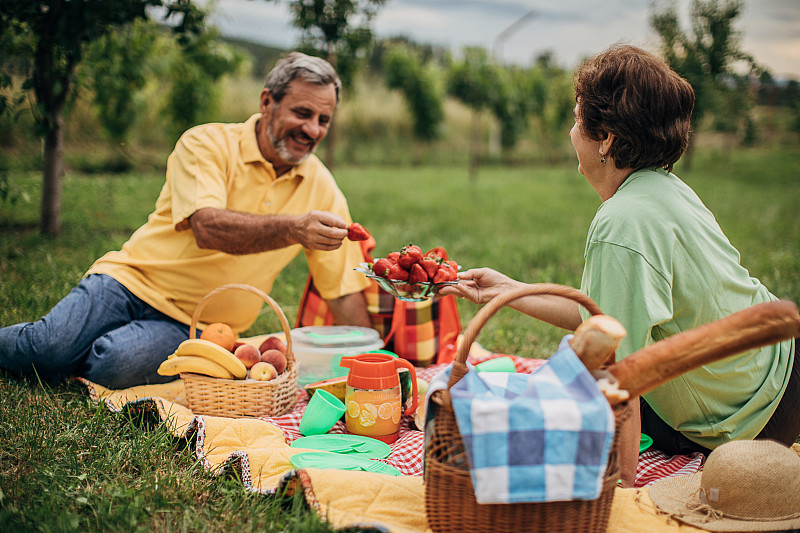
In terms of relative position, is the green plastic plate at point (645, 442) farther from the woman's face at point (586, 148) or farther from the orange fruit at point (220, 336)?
the orange fruit at point (220, 336)

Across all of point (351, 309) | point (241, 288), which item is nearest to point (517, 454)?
point (241, 288)

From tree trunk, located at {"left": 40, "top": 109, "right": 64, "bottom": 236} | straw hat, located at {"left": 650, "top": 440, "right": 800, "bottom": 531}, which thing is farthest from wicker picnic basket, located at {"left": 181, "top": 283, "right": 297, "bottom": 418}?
tree trunk, located at {"left": 40, "top": 109, "right": 64, "bottom": 236}

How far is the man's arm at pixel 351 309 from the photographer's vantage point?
3.79 m

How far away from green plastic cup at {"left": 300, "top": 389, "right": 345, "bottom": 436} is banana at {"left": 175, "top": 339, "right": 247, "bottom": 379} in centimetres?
39

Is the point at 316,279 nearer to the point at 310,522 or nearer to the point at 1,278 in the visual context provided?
the point at 310,522

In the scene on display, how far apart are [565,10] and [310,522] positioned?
42.0ft

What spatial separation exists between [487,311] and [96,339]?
2.26 m

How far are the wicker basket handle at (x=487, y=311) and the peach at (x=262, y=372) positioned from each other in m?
1.36

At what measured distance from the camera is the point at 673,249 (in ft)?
6.98

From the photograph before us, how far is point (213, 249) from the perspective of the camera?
10.7 ft

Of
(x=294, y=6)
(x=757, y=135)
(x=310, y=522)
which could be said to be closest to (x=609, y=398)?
(x=310, y=522)

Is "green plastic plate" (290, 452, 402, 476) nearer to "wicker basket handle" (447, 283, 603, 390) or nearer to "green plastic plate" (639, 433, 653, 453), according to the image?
"wicker basket handle" (447, 283, 603, 390)

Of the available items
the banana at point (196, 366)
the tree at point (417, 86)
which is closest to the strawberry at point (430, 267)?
the banana at point (196, 366)

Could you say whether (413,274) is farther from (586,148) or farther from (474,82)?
(474,82)
